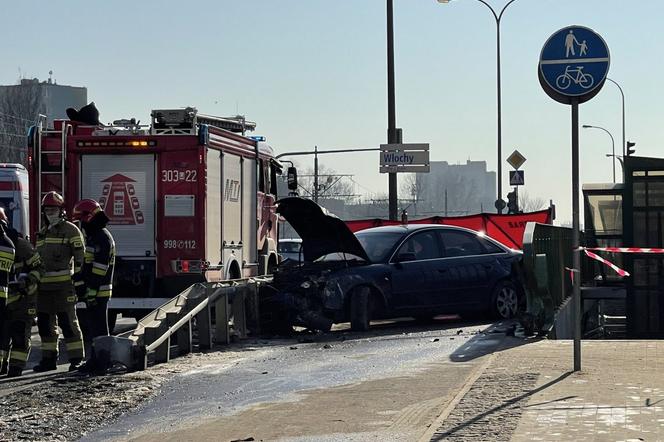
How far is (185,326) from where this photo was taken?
14234 millimetres

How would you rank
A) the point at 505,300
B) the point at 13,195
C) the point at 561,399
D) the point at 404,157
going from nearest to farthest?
the point at 561,399 < the point at 505,300 < the point at 13,195 < the point at 404,157

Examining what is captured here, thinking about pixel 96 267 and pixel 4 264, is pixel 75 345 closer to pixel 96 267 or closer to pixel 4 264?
pixel 96 267

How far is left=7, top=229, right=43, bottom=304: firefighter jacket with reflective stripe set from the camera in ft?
41.7

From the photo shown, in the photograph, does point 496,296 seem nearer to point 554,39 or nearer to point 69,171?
point 69,171

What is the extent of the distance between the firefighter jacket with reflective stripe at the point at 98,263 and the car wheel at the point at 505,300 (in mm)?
6359

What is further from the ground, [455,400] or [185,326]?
[185,326]

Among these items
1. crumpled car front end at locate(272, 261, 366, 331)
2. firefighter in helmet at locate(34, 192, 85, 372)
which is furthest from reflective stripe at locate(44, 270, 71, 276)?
crumpled car front end at locate(272, 261, 366, 331)

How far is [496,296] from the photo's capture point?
58.8ft

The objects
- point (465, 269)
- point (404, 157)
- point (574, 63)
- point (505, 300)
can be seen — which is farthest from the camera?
point (404, 157)

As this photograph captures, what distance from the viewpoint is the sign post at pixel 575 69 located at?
10.9 meters

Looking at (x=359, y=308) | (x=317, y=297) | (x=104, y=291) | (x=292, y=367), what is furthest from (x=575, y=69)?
(x=359, y=308)

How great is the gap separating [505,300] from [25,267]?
7739 millimetres

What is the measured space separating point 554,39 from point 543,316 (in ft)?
15.4

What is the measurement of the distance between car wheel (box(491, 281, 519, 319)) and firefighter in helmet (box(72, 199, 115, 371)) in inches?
250
